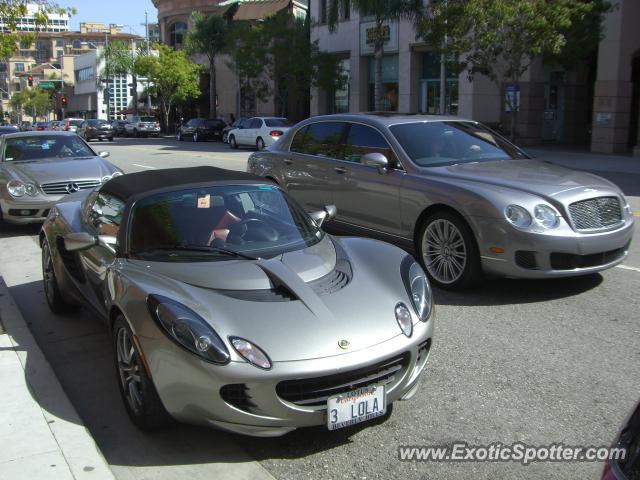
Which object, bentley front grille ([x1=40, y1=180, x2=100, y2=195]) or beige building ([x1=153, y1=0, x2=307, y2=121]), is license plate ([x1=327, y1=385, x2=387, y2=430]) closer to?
bentley front grille ([x1=40, y1=180, x2=100, y2=195])

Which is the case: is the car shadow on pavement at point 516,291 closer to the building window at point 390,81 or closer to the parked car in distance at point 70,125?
the building window at point 390,81

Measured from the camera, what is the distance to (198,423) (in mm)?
3576

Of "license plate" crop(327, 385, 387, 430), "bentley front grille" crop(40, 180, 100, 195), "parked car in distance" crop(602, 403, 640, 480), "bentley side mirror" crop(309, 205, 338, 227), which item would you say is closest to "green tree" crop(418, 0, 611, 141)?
"bentley front grille" crop(40, 180, 100, 195)

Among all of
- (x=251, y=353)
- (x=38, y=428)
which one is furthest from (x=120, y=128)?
(x=251, y=353)

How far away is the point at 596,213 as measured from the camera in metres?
6.30

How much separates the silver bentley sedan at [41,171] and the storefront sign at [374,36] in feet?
91.8

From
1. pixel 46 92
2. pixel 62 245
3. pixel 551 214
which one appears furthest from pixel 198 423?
pixel 46 92

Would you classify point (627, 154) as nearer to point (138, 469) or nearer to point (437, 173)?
point (437, 173)

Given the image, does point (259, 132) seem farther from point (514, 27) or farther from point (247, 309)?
point (247, 309)

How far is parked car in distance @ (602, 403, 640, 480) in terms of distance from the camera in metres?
1.87

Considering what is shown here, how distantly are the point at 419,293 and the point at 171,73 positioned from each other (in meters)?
53.8

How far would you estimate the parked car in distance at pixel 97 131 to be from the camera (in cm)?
4566

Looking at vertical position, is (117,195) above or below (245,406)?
above

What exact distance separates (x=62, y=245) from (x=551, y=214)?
4.22 m
